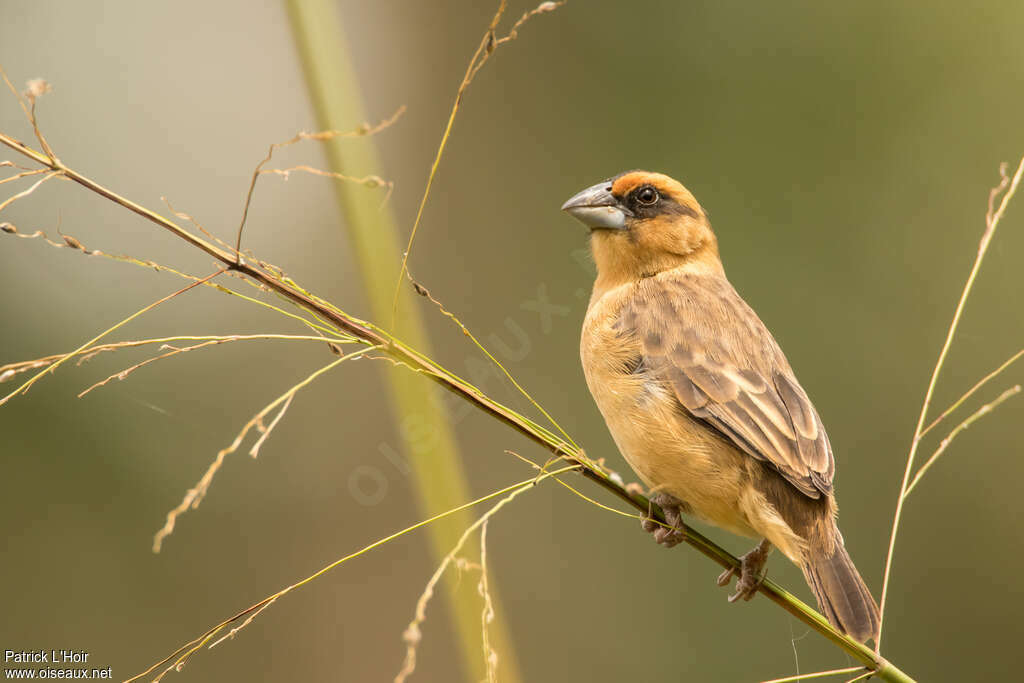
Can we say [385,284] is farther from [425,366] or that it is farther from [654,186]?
[654,186]

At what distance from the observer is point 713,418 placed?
3059mm

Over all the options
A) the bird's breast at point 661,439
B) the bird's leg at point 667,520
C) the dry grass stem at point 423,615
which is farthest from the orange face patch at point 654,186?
the dry grass stem at point 423,615

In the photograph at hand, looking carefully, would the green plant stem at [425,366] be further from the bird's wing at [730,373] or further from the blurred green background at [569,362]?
the blurred green background at [569,362]

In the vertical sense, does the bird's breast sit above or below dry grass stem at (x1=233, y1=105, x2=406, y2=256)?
below

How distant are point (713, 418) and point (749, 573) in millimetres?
506

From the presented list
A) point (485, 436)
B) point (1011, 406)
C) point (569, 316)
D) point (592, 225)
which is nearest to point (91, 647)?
point (485, 436)

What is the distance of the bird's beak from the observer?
12.5 ft

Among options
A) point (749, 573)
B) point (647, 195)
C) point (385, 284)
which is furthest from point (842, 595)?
point (647, 195)

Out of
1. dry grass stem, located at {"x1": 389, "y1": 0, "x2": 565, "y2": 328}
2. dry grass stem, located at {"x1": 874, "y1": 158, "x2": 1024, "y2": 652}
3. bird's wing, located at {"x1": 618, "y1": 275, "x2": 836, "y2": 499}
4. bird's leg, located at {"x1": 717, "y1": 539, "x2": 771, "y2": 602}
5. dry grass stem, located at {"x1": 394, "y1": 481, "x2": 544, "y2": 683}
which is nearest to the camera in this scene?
dry grass stem, located at {"x1": 394, "y1": 481, "x2": 544, "y2": 683}

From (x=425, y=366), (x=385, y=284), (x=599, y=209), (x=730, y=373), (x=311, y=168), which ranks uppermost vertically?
(x=599, y=209)

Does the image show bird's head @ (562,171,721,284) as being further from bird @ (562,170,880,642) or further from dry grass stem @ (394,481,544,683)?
dry grass stem @ (394,481,544,683)

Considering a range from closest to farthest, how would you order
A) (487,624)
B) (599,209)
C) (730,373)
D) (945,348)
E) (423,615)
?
(423,615), (487,624), (945,348), (730,373), (599,209)

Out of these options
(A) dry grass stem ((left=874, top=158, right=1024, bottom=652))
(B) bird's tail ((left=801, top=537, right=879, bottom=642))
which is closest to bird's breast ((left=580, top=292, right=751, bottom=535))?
(B) bird's tail ((left=801, top=537, right=879, bottom=642))

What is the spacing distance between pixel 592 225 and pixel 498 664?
Answer: 7.90 ft
